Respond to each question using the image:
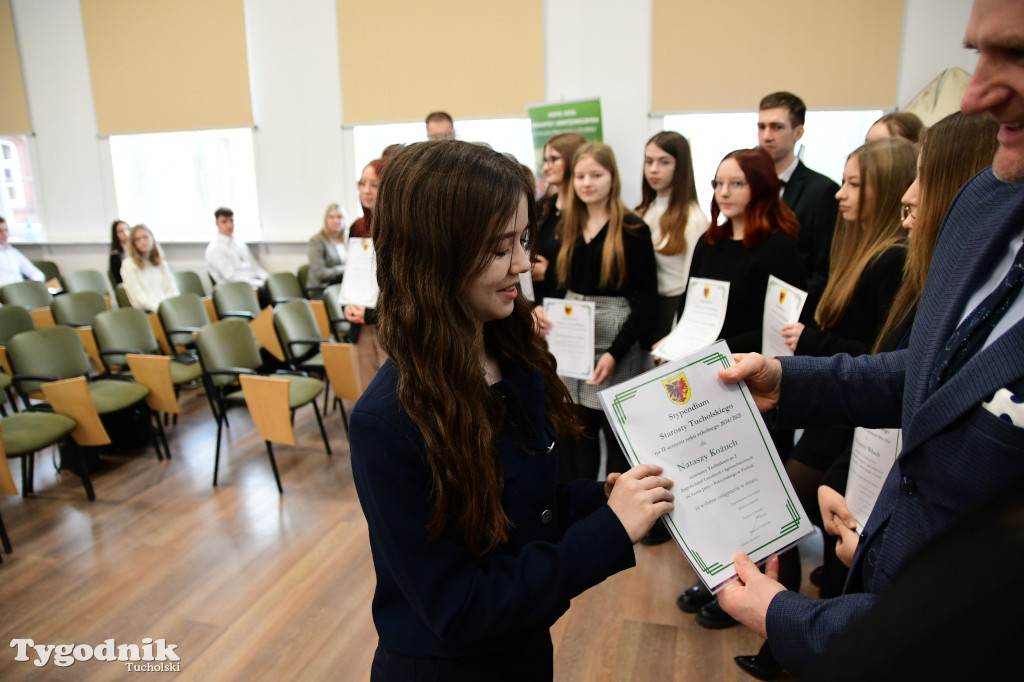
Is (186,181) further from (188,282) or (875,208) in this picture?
(875,208)

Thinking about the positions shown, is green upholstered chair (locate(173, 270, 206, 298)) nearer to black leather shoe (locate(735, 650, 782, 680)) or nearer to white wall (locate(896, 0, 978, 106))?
black leather shoe (locate(735, 650, 782, 680))

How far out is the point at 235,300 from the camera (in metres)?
6.02

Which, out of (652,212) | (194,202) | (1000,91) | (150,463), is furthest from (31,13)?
(1000,91)

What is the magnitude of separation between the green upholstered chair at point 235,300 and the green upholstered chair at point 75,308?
1036 millimetres

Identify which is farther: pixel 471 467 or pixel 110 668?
pixel 110 668

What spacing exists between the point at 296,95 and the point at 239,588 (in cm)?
626

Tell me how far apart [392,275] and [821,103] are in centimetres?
611

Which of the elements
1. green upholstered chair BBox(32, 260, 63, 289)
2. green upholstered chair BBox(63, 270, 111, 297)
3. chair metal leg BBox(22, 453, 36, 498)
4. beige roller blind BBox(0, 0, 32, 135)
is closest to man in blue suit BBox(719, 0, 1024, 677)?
chair metal leg BBox(22, 453, 36, 498)

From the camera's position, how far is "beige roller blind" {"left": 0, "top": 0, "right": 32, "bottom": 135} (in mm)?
8188

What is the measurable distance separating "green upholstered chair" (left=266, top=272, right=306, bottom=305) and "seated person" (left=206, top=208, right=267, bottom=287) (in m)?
0.77

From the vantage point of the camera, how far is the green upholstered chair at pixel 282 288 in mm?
6410

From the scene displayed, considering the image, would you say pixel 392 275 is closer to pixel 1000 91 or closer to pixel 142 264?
pixel 1000 91

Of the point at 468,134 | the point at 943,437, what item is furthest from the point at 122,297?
the point at 943,437

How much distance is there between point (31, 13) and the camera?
26.6 ft
